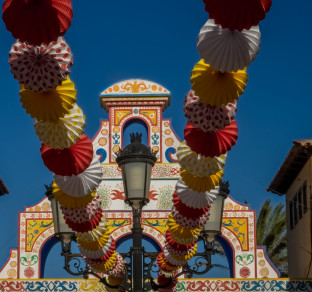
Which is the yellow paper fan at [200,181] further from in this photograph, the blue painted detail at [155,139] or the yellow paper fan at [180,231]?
A: the blue painted detail at [155,139]

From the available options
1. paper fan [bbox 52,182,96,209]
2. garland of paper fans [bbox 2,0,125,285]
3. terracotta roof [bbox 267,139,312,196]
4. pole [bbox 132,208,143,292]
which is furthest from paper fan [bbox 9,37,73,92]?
terracotta roof [bbox 267,139,312,196]

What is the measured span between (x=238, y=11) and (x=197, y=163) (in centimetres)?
221

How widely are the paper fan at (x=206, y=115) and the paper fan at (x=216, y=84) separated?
17 centimetres

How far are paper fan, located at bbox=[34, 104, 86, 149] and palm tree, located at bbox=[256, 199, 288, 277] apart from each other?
29583 millimetres

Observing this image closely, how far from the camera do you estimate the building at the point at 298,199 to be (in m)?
23.5

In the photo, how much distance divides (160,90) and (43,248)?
532 centimetres

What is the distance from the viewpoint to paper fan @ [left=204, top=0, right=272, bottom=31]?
5254mm

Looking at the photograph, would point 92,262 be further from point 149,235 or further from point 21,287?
point 149,235

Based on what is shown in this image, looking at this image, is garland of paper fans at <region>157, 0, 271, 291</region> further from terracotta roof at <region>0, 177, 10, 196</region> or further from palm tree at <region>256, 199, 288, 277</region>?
palm tree at <region>256, 199, 288, 277</region>

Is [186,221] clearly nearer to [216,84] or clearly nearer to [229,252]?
[216,84]

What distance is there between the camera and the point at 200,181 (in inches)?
311

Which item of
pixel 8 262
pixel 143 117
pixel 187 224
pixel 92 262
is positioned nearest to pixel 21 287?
pixel 8 262

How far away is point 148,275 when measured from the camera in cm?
1010

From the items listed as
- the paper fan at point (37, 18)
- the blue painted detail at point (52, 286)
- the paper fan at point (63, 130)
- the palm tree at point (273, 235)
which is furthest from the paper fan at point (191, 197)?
the palm tree at point (273, 235)
